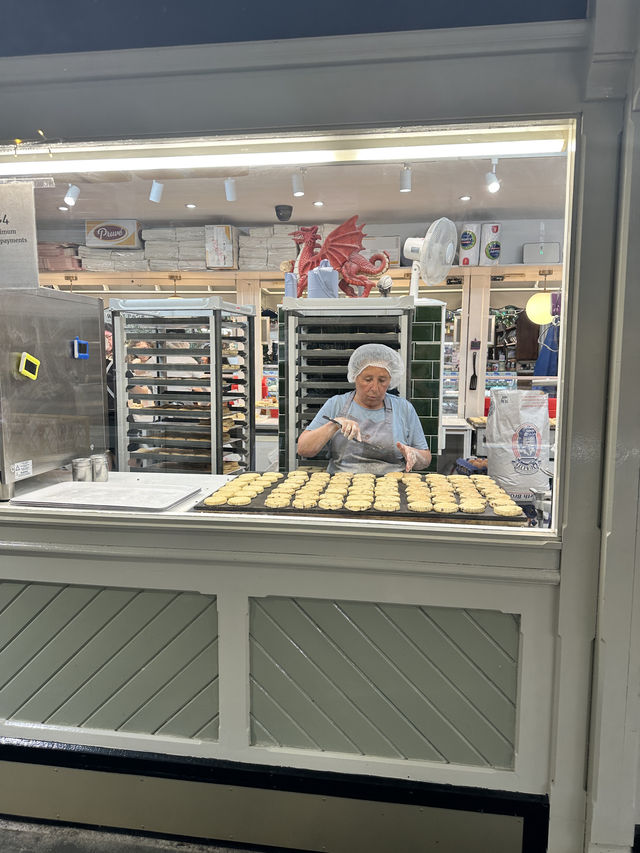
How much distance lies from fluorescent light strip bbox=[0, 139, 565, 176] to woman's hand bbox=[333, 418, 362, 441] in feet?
2.82

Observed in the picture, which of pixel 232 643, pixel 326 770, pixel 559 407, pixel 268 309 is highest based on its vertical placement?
pixel 268 309

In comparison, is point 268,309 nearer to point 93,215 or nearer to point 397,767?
point 93,215

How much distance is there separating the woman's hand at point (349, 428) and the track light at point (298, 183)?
79 centimetres

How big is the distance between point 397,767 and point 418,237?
1663 mm

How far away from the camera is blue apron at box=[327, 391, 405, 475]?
6.40ft

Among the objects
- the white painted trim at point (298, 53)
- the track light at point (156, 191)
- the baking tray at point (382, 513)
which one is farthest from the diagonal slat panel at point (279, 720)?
the white painted trim at point (298, 53)

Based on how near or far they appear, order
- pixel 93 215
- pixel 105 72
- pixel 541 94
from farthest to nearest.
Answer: pixel 93 215 < pixel 105 72 < pixel 541 94

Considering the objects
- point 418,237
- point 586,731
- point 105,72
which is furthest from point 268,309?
point 586,731

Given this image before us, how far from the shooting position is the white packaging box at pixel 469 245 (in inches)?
70.1

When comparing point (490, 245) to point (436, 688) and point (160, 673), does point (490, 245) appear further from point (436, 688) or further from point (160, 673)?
point (160, 673)

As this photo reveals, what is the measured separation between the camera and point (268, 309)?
1972 millimetres

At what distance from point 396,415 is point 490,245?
64 centimetres

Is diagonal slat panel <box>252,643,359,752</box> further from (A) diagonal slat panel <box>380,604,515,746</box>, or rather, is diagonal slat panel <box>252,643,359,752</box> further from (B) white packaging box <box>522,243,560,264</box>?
(B) white packaging box <box>522,243,560,264</box>

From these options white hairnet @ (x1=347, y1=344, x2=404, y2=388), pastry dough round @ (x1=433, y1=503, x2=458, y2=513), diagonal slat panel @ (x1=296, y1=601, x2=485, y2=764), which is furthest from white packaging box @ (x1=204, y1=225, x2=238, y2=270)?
diagonal slat panel @ (x1=296, y1=601, x2=485, y2=764)
